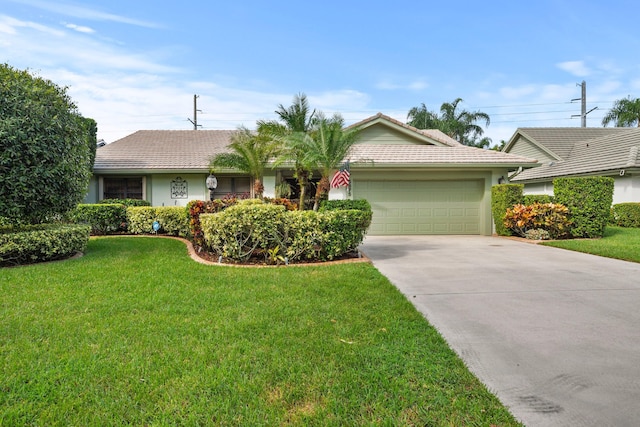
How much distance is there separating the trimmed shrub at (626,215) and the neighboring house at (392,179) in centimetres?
512

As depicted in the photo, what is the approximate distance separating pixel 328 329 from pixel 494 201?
1143 centimetres

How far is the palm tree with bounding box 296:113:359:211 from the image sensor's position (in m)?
9.11

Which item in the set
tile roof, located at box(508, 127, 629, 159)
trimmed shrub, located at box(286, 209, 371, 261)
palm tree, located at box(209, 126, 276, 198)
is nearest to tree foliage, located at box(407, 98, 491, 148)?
tile roof, located at box(508, 127, 629, 159)

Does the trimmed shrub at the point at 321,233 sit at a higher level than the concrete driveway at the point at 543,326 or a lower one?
higher

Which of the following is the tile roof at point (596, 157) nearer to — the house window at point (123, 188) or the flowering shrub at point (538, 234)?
the flowering shrub at point (538, 234)

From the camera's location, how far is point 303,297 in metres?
4.76

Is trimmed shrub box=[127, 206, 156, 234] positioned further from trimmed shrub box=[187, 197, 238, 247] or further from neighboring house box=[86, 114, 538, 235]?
trimmed shrub box=[187, 197, 238, 247]

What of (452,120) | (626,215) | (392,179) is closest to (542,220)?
(392,179)

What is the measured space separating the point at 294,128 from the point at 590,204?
9345 mm

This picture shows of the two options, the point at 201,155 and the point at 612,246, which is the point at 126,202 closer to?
the point at 201,155

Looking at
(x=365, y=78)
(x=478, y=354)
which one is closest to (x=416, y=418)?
(x=478, y=354)

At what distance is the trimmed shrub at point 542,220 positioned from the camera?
1131 centimetres

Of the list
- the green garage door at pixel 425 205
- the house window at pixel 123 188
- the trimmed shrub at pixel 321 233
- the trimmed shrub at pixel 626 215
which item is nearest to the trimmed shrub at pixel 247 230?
the trimmed shrub at pixel 321 233

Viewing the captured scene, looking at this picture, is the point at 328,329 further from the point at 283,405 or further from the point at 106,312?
the point at 106,312
